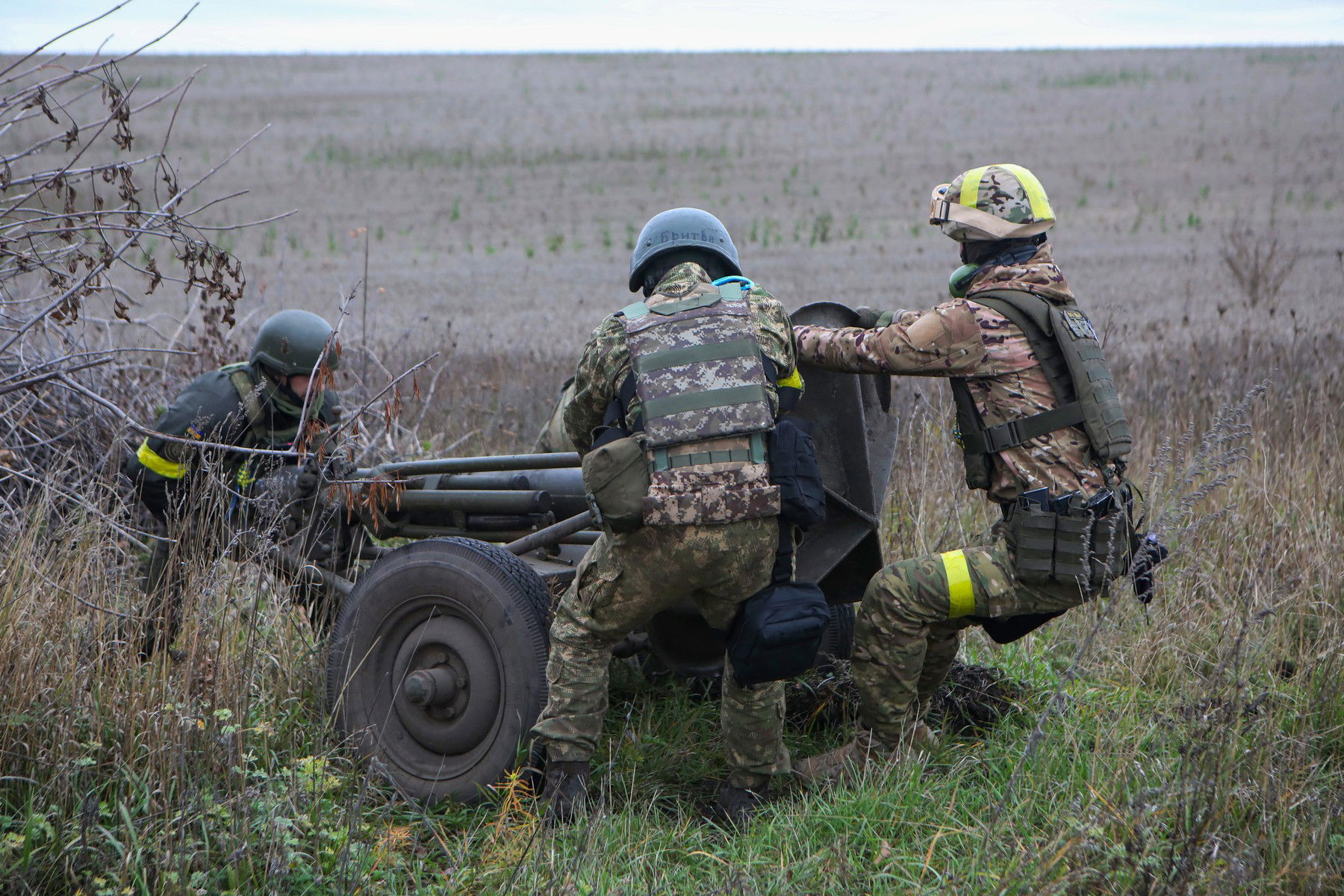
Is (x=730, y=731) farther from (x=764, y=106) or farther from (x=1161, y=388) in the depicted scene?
(x=764, y=106)

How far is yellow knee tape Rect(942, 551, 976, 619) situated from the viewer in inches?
146

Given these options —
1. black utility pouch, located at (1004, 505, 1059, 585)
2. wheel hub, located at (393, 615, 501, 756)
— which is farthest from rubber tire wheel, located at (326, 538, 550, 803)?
black utility pouch, located at (1004, 505, 1059, 585)

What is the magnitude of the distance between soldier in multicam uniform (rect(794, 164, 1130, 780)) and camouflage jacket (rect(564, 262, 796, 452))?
183mm

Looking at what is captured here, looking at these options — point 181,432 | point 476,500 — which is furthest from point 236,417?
point 476,500

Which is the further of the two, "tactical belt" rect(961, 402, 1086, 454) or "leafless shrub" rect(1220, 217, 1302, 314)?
"leafless shrub" rect(1220, 217, 1302, 314)

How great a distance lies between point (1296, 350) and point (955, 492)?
5967mm

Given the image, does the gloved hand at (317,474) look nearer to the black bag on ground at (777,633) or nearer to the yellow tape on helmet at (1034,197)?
the black bag on ground at (777,633)

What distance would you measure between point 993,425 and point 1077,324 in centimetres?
45

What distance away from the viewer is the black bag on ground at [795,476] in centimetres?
343

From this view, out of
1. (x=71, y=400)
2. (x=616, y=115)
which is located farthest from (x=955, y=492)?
(x=616, y=115)

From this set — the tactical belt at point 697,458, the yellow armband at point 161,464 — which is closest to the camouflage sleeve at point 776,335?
the tactical belt at point 697,458

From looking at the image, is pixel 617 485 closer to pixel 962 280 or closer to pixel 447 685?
pixel 447 685

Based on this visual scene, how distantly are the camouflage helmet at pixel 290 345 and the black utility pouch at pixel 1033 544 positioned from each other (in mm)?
3071

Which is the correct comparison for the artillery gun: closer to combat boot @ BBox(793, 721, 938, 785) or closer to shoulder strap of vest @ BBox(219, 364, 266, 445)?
combat boot @ BBox(793, 721, 938, 785)
